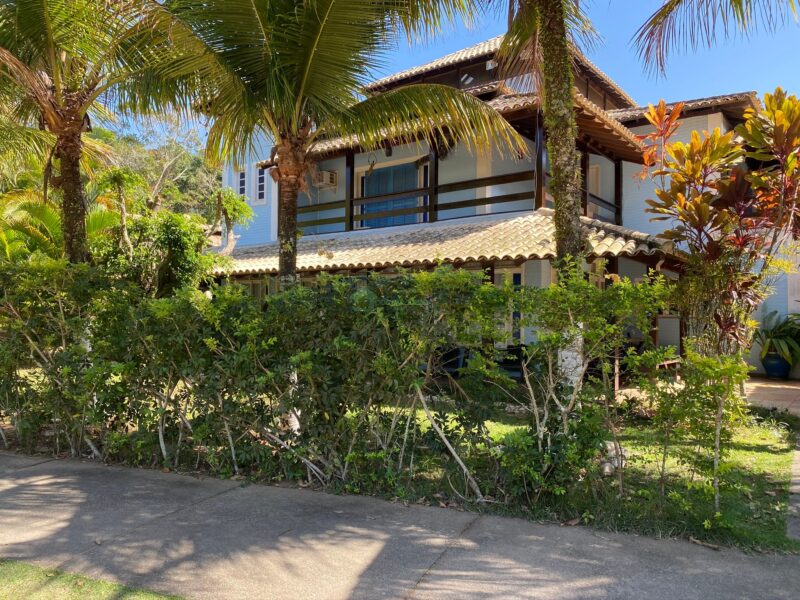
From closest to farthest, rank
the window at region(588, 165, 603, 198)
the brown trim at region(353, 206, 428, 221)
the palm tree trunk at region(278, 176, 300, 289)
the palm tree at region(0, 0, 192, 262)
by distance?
the palm tree at region(0, 0, 192, 262) → the palm tree trunk at region(278, 176, 300, 289) → the brown trim at region(353, 206, 428, 221) → the window at region(588, 165, 603, 198)

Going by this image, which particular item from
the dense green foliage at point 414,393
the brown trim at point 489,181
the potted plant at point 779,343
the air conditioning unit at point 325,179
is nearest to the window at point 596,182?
the brown trim at point 489,181

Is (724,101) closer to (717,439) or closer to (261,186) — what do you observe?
(717,439)

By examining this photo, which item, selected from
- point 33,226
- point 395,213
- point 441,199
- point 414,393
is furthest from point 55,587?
point 33,226

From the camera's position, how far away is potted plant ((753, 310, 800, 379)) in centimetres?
1421

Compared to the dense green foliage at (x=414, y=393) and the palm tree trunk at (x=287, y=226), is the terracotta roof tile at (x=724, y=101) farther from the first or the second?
the dense green foliage at (x=414, y=393)

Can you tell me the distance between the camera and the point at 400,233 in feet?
45.6

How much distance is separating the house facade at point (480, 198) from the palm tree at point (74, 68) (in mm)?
2745

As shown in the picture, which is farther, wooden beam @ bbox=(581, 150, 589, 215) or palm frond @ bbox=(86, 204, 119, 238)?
palm frond @ bbox=(86, 204, 119, 238)

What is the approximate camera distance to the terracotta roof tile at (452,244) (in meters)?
9.98

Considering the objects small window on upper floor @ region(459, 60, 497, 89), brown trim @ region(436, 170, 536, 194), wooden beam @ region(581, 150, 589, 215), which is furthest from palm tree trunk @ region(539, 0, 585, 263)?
small window on upper floor @ region(459, 60, 497, 89)

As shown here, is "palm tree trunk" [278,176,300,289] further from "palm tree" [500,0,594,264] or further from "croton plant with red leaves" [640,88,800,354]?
"croton plant with red leaves" [640,88,800,354]

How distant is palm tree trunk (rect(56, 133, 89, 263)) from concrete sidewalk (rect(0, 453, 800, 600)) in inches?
132

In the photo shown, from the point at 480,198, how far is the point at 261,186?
7.99 meters

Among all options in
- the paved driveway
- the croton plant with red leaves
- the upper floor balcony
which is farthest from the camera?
the upper floor balcony
